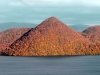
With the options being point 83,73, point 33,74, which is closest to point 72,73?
point 83,73

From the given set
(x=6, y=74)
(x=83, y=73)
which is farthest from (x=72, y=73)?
(x=6, y=74)

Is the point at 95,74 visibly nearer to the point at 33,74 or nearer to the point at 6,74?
the point at 33,74

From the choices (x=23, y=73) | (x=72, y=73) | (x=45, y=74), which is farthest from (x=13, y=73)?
(x=72, y=73)

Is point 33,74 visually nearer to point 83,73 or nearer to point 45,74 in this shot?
point 45,74

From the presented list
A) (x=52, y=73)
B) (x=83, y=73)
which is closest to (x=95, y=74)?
(x=83, y=73)

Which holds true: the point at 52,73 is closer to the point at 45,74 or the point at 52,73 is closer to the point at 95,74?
the point at 45,74

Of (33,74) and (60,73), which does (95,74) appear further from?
(33,74)
